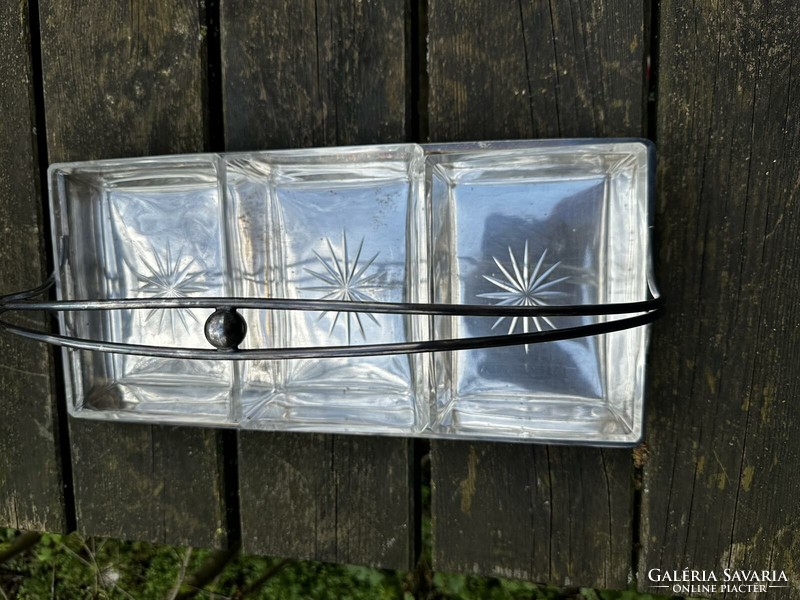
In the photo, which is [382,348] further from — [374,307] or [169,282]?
[169,282]

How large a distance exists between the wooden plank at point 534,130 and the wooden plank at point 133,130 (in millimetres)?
301

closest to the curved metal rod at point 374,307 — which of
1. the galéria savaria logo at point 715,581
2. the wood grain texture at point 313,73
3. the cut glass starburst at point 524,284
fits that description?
the cut glass starburst at point 524,284

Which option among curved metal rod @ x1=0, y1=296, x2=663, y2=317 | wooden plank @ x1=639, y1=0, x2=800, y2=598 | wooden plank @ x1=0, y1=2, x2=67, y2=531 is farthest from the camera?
wooden plank @ x1=0, y1=2, x2=67, y2=531

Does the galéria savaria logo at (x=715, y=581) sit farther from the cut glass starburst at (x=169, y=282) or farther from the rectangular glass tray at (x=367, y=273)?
the cut glass starburst at (x=169, y=282)

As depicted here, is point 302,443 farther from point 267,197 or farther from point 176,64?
point 176,64

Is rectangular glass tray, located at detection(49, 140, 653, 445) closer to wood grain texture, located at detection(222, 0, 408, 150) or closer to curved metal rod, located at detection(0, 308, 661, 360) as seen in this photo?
wood grain texture, located at detection(222, 0, 408, 150)

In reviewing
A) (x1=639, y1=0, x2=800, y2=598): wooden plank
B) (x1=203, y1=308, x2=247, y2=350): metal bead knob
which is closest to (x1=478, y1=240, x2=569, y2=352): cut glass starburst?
(x1=639, y1=0, x2=800, y2=598): wooden plank

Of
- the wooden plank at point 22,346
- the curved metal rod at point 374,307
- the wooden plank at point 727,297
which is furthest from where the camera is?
the wooden plank at point 22,346

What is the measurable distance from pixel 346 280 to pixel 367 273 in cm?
3

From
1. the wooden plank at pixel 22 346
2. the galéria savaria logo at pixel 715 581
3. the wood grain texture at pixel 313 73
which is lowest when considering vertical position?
the galéria savaria logo at pixel 715 581

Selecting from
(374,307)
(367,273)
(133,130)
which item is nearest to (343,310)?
(374,307)

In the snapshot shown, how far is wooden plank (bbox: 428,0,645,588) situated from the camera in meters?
0.68

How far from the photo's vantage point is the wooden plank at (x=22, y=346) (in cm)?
80

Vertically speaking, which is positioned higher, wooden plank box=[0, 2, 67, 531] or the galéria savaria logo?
wooden plank box=[0, 2, 67, 531]
